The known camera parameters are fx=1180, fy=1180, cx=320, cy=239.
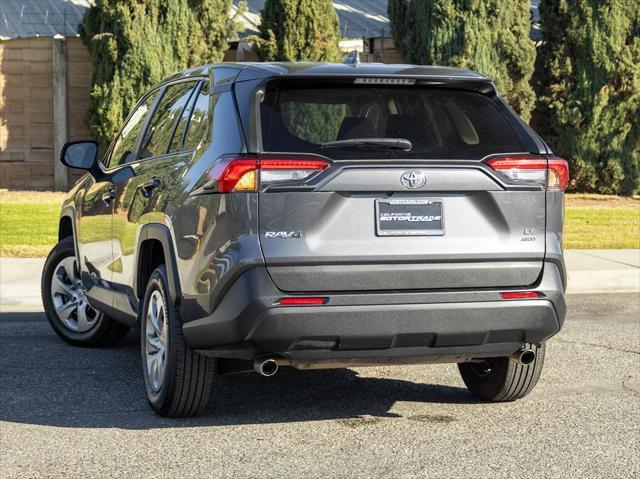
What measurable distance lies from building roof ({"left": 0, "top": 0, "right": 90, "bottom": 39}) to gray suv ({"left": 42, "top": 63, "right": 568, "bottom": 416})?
49.5ft

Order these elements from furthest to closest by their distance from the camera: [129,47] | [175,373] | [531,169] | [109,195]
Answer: [129,47] < [109,195] < [175,373] < [531,169]

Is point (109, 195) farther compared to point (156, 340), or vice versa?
point (109, 195)

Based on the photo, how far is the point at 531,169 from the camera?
18.9ft

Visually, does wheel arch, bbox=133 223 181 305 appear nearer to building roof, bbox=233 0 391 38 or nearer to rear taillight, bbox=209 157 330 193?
rear taillight, bbox=209 157 330 193

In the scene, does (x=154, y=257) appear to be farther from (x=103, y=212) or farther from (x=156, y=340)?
(x=103, y=212)

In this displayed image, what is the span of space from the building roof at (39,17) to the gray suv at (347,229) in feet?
49.5

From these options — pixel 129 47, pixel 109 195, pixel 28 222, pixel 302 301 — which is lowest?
pixel 28 222

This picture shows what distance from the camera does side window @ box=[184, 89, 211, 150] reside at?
5996 millimetres

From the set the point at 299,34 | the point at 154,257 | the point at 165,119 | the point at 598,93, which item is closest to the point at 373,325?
the point at 154,257

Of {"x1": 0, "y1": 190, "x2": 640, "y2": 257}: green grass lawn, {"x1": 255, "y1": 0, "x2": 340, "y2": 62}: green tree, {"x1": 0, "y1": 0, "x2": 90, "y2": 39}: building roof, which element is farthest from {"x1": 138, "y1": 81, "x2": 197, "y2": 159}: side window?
{"x1": 0, "y1": 0, "x2": 90, "y2": 39}: building roof

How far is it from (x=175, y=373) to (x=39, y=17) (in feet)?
56.2

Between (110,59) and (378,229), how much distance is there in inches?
550

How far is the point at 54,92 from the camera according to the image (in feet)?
64.5

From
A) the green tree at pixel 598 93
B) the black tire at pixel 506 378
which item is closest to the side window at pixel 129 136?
the black tire at pixel 506 378
